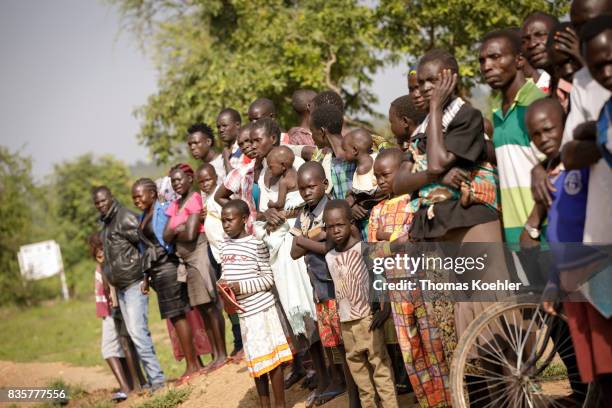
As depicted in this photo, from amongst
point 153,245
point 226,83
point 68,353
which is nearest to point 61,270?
point 68,353

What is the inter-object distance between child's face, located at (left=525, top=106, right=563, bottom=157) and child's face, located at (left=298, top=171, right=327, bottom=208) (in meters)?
2.03

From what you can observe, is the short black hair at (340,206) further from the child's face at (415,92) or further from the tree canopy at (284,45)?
the tree canopy at (284,45)

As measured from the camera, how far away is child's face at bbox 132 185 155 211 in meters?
8.23

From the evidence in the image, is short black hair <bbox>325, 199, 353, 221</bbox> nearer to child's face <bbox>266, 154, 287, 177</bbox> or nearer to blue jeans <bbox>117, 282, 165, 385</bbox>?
child's face <bbox>266, 154, 287, 177</bbox>

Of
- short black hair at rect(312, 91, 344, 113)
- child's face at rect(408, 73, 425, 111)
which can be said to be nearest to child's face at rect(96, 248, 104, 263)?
short black hair at rect(312, 91, 344, 113)

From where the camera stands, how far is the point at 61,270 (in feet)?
97.8

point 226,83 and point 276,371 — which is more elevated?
point 226,83

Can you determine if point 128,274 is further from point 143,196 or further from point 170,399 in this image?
point 170,399

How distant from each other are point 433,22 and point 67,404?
307 inches

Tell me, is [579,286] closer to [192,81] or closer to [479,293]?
[479,293]

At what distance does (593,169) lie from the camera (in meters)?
3.40

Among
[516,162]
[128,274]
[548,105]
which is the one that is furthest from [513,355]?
[128,274]

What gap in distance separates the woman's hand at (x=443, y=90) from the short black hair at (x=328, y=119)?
1.58m

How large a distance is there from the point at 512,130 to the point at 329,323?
2.14 meters
